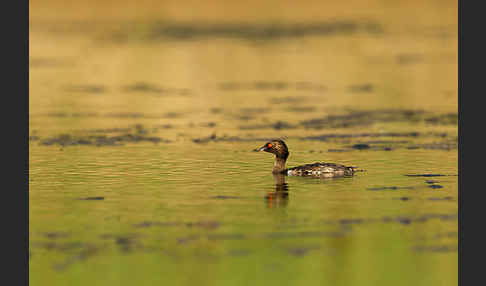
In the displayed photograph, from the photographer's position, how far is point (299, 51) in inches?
1761

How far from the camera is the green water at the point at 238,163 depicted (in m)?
12.5

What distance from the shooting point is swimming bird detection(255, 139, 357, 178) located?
1808 centimetres

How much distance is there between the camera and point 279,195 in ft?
54.1

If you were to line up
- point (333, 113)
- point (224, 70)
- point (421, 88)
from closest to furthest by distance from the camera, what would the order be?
point (333, 113) < point (421, 88) < point (224, 70)

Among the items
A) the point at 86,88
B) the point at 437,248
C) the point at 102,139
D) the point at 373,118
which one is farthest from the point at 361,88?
the point at 437,248

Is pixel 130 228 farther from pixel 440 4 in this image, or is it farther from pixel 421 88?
pixel 440 4

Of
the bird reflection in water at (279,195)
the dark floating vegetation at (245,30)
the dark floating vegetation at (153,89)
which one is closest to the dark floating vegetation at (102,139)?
the bird reflection in water at (279,195)

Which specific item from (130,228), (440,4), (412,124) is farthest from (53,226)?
(440,4)

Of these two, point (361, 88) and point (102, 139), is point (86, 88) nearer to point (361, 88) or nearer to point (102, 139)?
point (361, 88)

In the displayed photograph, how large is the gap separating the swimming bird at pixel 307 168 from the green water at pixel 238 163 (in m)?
0.18

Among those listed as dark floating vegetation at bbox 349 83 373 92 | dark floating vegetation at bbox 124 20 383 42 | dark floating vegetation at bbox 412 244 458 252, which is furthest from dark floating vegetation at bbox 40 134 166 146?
dark floating vegetation at bbox 124 20 383 42

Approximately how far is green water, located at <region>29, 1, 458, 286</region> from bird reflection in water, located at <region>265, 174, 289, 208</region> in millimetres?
36

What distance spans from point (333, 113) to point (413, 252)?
14541 millimetres

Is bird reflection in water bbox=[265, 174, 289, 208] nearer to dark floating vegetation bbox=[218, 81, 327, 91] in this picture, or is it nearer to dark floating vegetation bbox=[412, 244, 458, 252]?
dark floating vegetation bbox=[412, 244, 458, 252]
